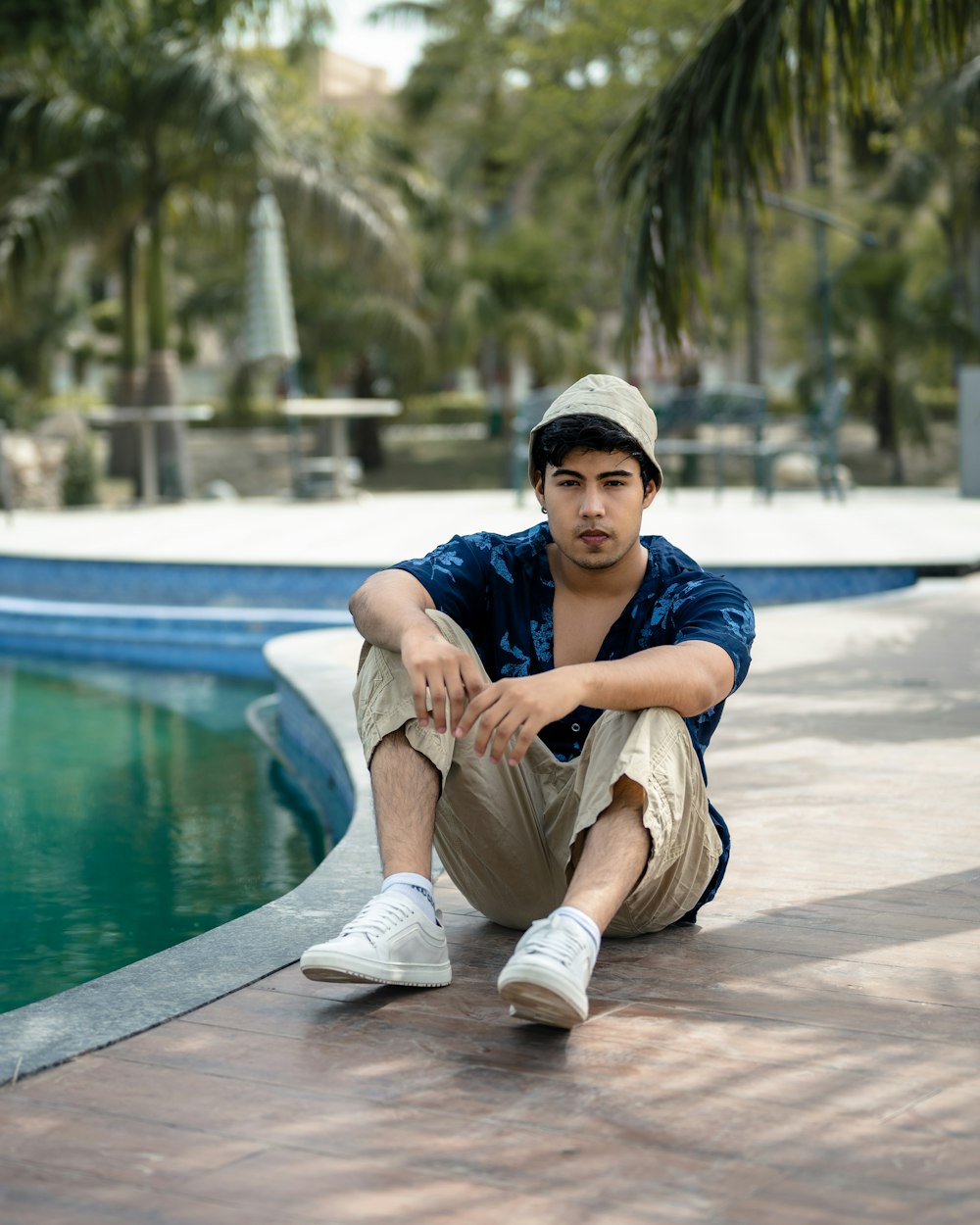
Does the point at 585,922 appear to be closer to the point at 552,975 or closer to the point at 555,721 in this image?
the point at 552,975

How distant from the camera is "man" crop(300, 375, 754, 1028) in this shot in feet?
8.57

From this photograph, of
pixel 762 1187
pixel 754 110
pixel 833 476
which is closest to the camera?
pixel 762 1187

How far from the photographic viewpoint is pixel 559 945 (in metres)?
2.46

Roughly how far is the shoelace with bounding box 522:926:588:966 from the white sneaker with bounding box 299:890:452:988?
0.96 ft

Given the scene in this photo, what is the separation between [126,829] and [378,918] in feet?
8.99

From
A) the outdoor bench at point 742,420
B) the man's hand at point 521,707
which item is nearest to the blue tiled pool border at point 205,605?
the outdoor bench at point 742,420

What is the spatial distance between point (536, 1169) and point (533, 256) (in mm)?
27005

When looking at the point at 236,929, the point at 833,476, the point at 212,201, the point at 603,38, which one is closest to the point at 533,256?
the point at 603,38

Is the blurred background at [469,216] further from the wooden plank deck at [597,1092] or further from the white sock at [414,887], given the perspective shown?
the white sock at [414,887]

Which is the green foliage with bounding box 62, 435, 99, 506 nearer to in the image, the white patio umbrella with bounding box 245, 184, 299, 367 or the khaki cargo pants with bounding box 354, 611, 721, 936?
the white patio umbrella with bounding box 245, 184, 299, 367

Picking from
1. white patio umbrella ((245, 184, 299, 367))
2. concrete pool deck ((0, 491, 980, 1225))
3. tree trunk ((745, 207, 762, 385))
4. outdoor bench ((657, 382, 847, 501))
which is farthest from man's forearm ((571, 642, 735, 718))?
tree trunk ((745, 207, 762, 385))

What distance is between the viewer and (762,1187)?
198 centimetres

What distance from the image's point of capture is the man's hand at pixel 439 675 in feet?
8.71

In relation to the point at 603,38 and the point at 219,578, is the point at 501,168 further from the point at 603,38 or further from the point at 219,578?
the point at 219,578
